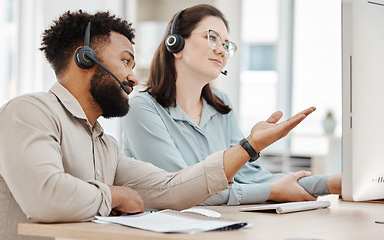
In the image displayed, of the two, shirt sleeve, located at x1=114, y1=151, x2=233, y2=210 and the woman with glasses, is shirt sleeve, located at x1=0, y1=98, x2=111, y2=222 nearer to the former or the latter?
shirt sleeve, located at x1=114, y1=151, x2=233, y2=210

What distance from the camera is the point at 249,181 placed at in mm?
2156

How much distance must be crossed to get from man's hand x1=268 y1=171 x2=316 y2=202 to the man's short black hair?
0.80 m

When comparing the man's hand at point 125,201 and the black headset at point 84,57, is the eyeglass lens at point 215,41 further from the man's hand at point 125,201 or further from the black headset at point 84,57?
the man's hand at point 125,201

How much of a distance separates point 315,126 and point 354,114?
380 cm

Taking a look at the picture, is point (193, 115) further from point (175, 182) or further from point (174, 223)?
point (174, 223)

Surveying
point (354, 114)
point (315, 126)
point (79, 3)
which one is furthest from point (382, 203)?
point (79, 3)

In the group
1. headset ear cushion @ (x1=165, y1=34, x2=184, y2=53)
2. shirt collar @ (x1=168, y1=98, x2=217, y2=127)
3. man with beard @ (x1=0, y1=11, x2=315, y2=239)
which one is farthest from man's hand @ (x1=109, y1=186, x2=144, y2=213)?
headset ear cushion @ (x1=165, y1=34, x2=184, y2=53)

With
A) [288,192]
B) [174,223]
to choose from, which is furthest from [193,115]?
[174,223]

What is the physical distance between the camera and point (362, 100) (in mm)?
1365

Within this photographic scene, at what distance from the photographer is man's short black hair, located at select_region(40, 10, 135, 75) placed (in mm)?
1506

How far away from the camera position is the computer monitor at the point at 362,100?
53.2 inches

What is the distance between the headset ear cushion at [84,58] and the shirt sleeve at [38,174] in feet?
0.71

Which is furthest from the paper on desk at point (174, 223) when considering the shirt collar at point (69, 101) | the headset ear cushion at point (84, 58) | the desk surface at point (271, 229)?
the headset ear cushion at point (84, 58)

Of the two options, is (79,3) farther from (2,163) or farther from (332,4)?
(2,163)
